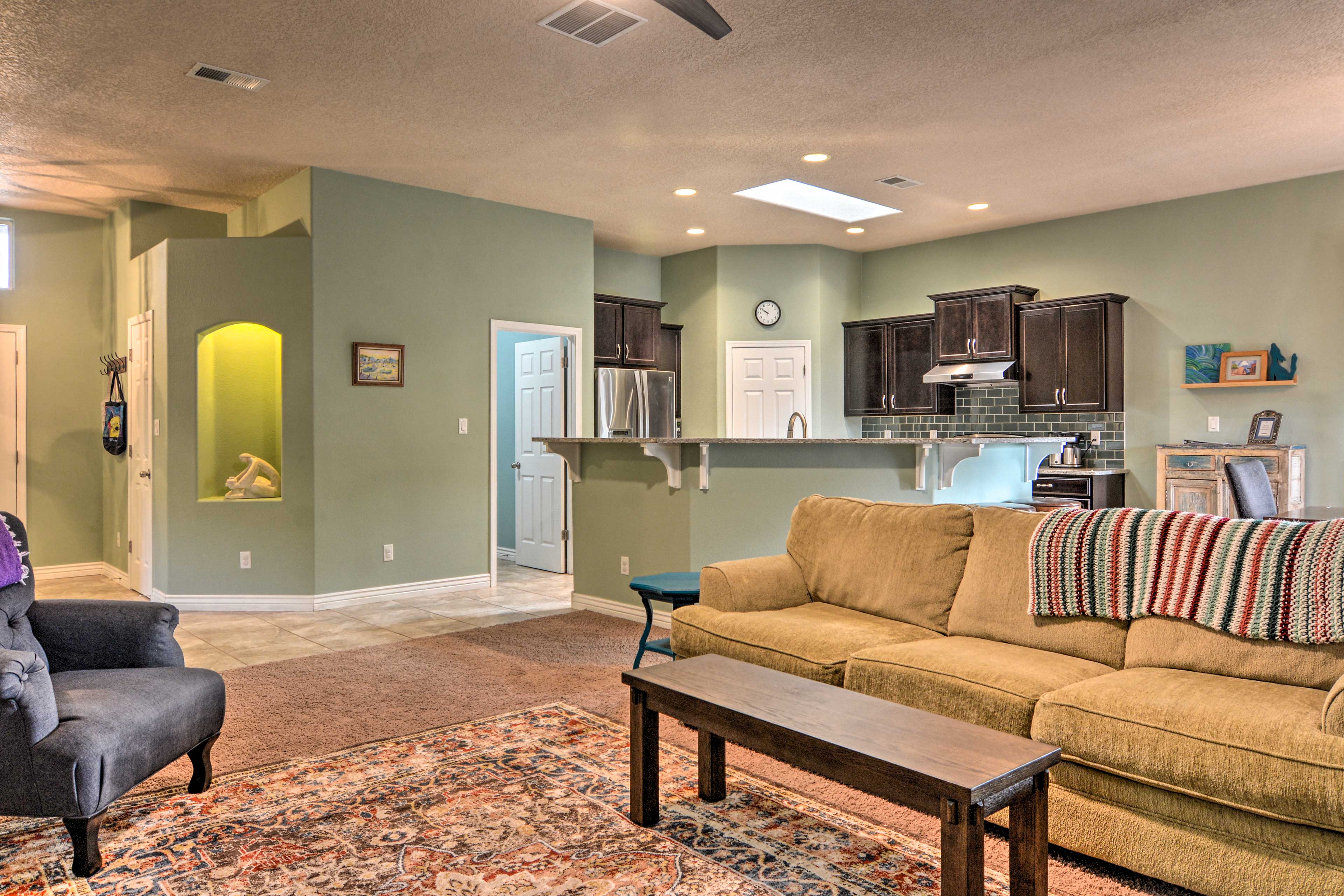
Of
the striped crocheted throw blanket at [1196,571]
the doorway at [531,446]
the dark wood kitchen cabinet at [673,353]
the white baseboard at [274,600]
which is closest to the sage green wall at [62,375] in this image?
the white baseboard at [274,600]

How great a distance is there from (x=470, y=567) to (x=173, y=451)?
2.10 meters

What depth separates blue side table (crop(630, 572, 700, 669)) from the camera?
386 centimetres

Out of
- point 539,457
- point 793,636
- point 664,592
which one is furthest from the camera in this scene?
point 539,457

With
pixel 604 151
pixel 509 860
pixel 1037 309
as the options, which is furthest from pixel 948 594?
pixel 1037 309

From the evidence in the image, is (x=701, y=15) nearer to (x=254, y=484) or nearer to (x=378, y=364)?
(x=378, y=364)

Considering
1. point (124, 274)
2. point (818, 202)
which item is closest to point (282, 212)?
point (124, 274)

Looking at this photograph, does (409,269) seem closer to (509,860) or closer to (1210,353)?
(509,860)

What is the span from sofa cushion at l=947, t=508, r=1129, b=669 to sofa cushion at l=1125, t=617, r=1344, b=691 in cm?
8

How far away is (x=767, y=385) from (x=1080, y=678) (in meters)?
6.15

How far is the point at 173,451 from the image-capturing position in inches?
236

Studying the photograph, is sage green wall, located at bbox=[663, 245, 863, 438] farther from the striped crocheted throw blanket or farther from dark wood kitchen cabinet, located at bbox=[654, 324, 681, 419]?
the striped crocheted throw blanket

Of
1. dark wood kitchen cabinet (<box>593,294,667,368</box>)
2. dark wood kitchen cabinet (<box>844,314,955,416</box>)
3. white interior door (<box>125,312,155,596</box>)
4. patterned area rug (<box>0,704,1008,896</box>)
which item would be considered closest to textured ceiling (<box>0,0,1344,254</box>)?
white interior door (<box>125,312,155,596</box>)

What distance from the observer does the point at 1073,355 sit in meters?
7.10

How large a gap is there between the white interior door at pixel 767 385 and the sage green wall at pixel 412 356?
2.16 metres
